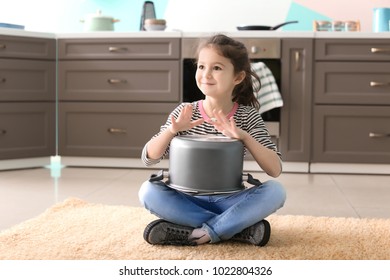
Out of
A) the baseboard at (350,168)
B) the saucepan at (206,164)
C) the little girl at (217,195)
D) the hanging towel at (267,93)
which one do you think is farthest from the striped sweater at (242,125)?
the baseboard at (350,168)

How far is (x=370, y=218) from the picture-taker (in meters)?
2.41

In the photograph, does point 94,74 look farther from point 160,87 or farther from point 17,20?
point 17,20

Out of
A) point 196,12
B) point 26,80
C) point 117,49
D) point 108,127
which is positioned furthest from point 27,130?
point 196,12

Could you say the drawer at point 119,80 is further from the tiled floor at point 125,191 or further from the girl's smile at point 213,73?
the girl's smile at point 213,73

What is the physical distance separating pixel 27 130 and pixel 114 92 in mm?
613

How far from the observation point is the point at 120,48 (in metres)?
3.84

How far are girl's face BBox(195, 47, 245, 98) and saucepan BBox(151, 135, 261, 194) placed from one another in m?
0.17

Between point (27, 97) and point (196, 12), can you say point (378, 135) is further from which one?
point (27, 97)

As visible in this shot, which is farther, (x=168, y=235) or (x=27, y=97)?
(x=27, y=97)

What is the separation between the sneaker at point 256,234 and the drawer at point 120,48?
2069 mm

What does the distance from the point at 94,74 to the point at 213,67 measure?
2075mm

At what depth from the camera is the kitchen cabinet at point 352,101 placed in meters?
3.67
